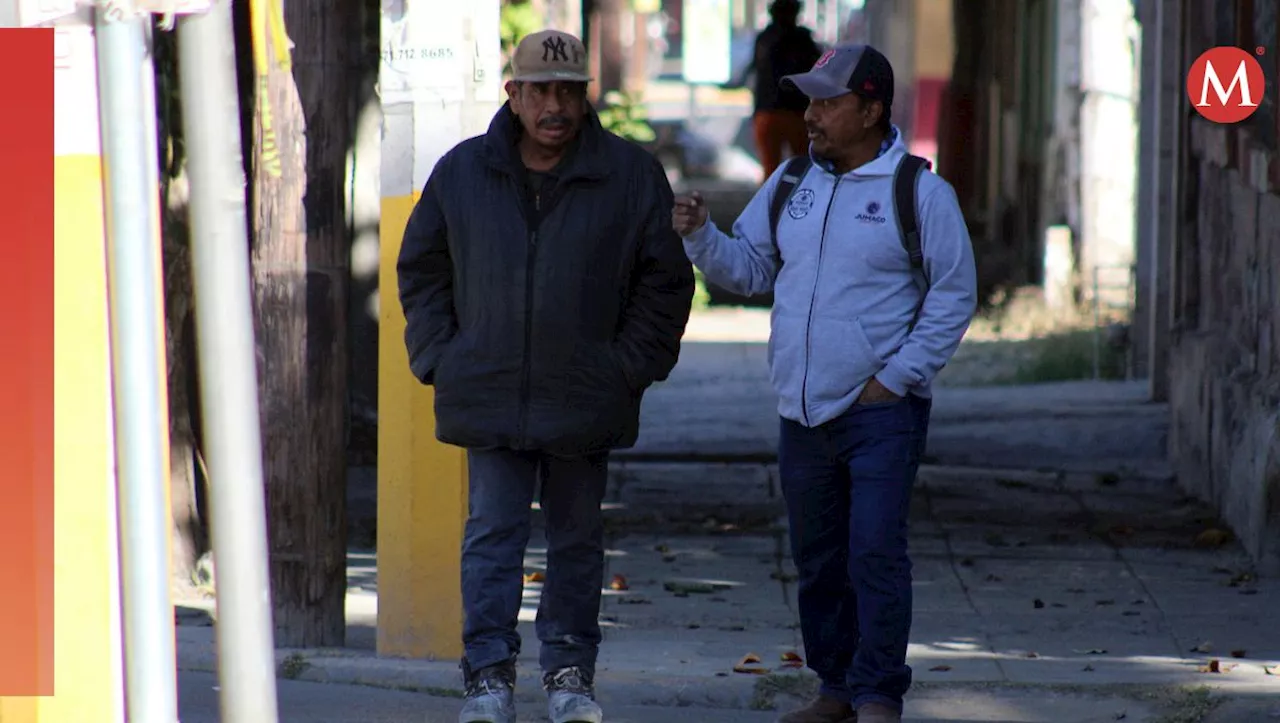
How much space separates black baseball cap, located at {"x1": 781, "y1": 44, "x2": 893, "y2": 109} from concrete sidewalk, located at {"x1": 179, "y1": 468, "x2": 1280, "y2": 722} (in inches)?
68.4

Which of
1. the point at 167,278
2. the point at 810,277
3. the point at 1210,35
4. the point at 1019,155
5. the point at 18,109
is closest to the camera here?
the point at 18,109

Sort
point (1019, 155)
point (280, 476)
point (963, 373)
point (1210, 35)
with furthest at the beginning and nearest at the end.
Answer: point (1019, 155)
point (963, 373)
point (1210, 35)
point (280, 476)

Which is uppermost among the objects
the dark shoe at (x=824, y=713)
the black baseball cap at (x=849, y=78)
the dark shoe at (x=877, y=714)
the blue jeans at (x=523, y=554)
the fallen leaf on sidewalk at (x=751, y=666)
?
the black baseball cap at (x=849, y=78)

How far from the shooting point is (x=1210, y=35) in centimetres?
1030

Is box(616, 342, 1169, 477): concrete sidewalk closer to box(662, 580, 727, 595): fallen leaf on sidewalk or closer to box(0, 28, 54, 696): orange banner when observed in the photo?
box(662, 580, 727, 595): fallen leaf on sidewalk

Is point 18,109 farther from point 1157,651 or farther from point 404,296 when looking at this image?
point 1157,651

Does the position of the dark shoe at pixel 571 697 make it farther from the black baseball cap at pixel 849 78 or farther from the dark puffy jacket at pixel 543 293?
A: the black baseball cap at pixel 849 78

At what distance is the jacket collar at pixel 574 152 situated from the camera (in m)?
5.49

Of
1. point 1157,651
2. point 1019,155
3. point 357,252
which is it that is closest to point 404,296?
point 1157,651

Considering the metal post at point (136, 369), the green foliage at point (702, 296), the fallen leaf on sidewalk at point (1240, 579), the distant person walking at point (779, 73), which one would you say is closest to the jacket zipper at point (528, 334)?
the metal post at point (136, 369)

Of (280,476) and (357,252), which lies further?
(357,252)

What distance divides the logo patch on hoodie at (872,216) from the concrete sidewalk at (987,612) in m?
1.47

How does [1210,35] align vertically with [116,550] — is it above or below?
above

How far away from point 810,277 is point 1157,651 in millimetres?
2166
